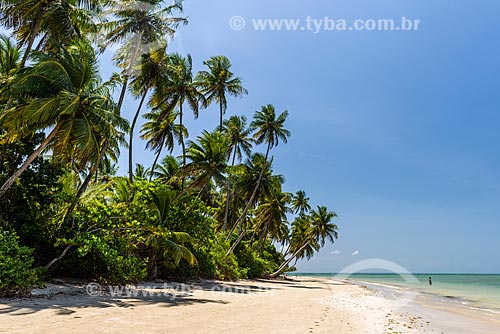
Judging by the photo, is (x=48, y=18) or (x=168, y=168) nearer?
(x=48, y=18)

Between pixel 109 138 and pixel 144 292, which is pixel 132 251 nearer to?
pixel 144 292

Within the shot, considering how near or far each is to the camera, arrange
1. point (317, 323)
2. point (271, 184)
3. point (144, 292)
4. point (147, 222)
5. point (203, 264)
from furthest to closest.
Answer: point (271, 184), point (203, 264), point (147, 222), point (144, 292), point (317, 323)

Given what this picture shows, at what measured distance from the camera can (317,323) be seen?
982cm

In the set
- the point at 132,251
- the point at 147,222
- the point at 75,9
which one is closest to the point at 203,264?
the point at 132,251

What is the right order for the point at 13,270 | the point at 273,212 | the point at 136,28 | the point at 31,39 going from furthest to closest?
the point at 273,212, the point at 136,28, the point at 31,39, the point at 13,270

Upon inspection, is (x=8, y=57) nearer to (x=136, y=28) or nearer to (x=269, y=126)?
(x=136, y=28)

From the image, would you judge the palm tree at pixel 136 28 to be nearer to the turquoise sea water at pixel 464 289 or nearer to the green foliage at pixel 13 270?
the green foliage at pixel 13 270

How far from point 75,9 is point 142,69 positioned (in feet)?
22.7

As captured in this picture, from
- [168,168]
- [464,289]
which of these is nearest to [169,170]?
[168,168]

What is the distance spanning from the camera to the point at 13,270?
32.0 ft

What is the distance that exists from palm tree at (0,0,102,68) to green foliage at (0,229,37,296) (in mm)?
7190

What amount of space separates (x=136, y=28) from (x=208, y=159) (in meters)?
10.2

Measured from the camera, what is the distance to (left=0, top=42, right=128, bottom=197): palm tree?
11.9 m

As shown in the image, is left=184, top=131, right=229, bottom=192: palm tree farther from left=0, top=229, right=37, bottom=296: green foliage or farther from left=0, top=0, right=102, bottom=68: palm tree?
left=0, top=229, right=37, bottom=296: green foliage
